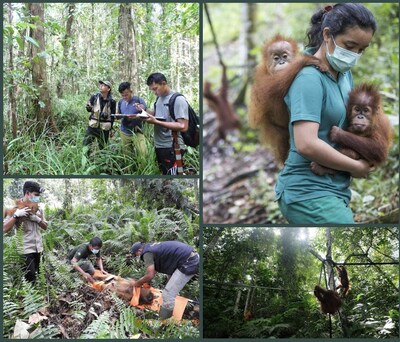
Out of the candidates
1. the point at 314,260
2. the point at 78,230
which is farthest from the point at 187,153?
the point at 314,260

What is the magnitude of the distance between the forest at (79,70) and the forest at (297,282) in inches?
35.5

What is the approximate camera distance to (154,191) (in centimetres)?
456

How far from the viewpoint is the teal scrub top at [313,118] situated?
3.01 metres

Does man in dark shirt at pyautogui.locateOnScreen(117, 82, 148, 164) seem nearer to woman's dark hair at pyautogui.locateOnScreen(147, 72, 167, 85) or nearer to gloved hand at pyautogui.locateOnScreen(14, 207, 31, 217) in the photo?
woman's dark hair at pyautogui.locateOnScreen(147, 72, 167, 85)

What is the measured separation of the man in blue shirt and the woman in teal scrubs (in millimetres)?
1744

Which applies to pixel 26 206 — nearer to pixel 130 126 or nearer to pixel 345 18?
pixel 130 126

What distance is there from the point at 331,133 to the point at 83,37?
2640 millimetres

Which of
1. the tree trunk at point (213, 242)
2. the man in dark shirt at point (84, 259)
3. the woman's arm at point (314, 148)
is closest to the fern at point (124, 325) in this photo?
the man in dark shirt at point (84, 259)

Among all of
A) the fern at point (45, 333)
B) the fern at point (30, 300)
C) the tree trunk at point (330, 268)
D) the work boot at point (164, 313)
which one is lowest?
the fern at point (45, 333)

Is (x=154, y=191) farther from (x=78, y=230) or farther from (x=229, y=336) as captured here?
(x=229, y=336)

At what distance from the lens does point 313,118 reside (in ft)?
9.79

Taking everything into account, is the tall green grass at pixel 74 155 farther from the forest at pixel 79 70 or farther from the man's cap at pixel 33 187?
the man's cap at pixel 33 187

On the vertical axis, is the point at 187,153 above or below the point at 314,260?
above

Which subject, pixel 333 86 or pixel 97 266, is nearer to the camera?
pixel 333 86
